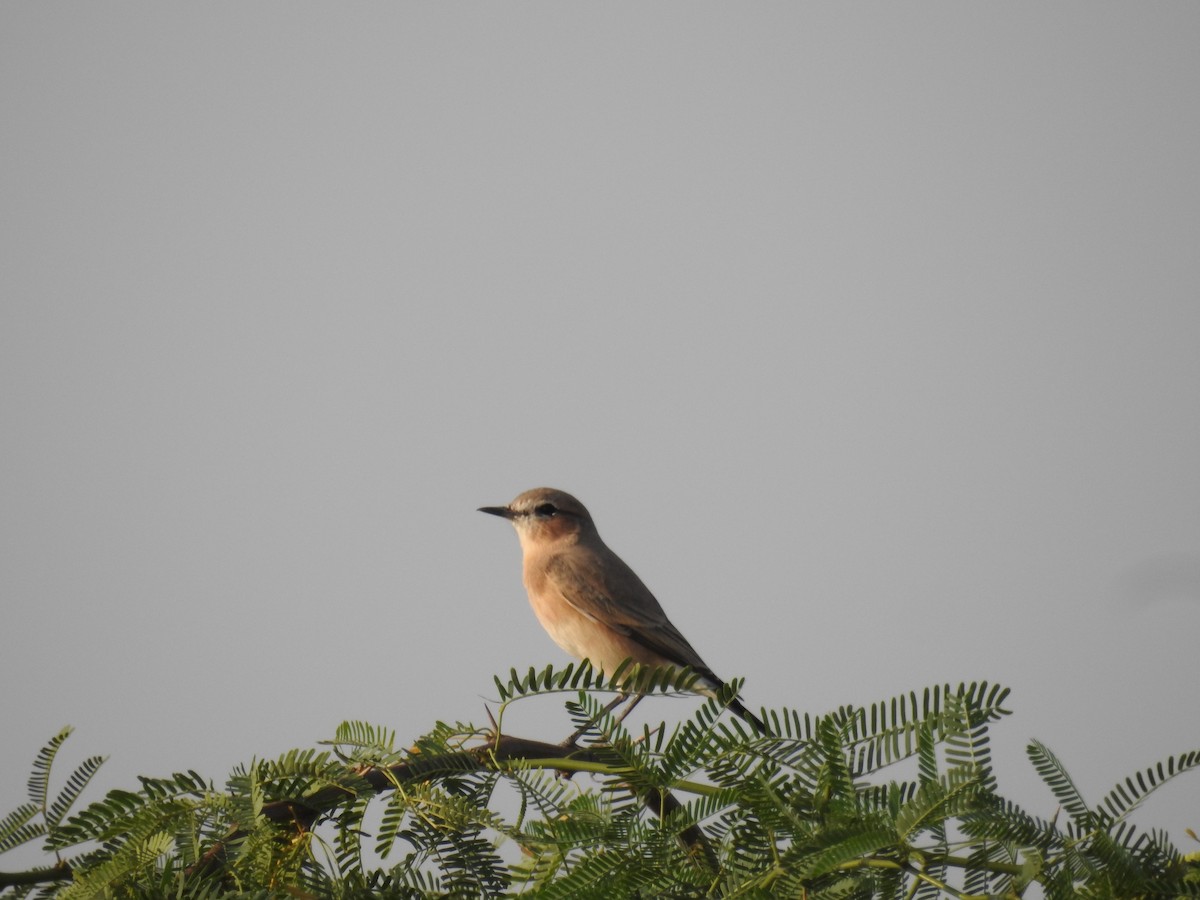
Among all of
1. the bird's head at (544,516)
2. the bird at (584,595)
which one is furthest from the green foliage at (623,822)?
the bird's head at (544,516)

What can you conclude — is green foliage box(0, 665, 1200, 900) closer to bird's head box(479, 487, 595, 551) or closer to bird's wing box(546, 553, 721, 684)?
bird's wing box(546, 553, 721, 684)

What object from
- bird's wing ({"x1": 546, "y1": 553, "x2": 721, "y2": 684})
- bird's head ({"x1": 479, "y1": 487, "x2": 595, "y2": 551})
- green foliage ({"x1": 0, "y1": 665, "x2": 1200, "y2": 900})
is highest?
bird's head ({"x1": 479, "y1": 487, "x2": 595, "y2": 551})

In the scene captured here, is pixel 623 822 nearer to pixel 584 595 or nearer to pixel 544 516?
pixel 584 595

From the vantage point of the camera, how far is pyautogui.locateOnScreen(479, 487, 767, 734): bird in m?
7.03

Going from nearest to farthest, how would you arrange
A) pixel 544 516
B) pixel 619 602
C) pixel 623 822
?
pixel 623 822
pixel 619 602
pixel 544 516

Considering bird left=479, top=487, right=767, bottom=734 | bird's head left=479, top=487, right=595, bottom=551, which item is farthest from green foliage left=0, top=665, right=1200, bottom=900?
bird's head left=479, top=487, right=595, bottom=551

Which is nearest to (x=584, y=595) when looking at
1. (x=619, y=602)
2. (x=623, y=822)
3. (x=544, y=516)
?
(x=619, y=602)

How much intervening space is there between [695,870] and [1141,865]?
0.80 m

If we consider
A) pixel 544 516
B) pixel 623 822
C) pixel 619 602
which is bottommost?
pixel 623 822

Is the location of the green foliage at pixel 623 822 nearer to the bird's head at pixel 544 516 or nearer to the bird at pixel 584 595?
the bird at pixel 584 595

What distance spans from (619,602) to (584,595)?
0.74 ft

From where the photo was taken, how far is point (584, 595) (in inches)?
289

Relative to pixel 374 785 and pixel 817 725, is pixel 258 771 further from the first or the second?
pixel 817 725

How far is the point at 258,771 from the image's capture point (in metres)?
2.41
